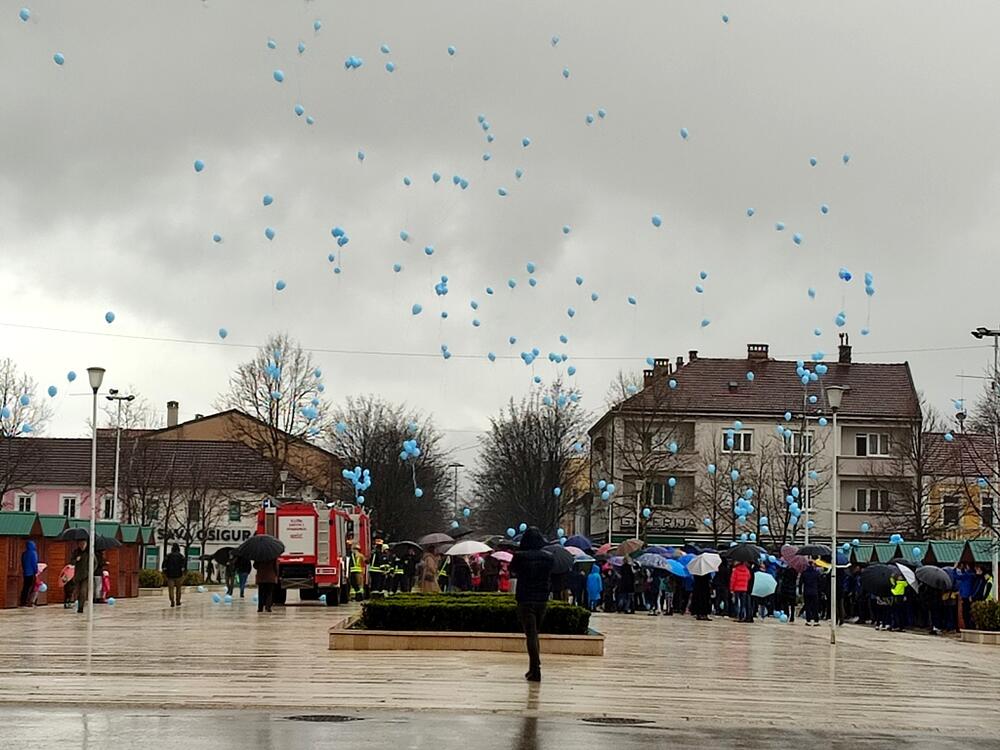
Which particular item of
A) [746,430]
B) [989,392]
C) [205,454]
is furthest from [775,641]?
[205,454]

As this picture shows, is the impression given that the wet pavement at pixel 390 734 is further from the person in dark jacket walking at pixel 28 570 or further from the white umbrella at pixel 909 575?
the person in dark jacket walking at pixel 28 570

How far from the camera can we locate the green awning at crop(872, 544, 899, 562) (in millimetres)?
48031

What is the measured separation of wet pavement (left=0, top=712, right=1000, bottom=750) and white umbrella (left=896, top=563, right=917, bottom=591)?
23.4 metres

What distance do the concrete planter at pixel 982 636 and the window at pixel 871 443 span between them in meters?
54.9

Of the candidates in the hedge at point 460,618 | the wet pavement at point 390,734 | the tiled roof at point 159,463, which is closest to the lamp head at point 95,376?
the hedge at point 460,618

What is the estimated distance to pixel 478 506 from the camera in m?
119

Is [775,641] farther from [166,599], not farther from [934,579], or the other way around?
[166,599]

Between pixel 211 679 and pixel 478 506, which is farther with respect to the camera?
pixel 478 506

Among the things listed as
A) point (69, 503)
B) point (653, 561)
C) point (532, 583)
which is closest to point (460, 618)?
point (532, 583)

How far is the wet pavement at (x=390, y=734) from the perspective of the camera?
472 inches

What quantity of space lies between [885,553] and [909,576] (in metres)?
11.0

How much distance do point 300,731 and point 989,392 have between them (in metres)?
53.4

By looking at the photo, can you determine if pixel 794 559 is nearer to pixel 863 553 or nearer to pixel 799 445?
pixel 863 553

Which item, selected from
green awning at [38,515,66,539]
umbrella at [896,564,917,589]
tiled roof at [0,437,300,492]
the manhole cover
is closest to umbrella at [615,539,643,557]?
umbrella at [896,564,917,589]
